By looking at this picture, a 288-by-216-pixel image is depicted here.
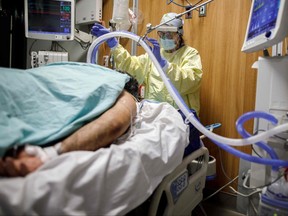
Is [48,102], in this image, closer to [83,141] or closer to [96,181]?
[83,141]

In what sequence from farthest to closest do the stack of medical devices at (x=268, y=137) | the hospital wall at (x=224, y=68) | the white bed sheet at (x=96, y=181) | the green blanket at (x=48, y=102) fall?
the hospital wall at (x=224, y=68), the stack of medical devices at (x=268, y=137), the green blanket at (x=48, y=102), the white bed sheet at (x=96, y=181)

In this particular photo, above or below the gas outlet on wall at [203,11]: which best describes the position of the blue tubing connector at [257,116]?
below

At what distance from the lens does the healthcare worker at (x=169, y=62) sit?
1.62 metres

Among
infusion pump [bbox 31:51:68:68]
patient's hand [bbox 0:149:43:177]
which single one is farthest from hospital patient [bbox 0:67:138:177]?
infusion pump [bbox 31:51:68:68]

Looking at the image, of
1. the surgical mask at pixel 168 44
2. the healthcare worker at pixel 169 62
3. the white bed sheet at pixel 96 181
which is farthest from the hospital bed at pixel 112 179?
the surgical mask at pixel 168 44

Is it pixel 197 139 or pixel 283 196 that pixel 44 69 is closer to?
pixel 197 139

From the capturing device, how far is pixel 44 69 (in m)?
0.93

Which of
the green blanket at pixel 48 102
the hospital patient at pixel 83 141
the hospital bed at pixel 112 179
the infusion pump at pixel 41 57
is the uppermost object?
the infusion pump at pixel 41 57

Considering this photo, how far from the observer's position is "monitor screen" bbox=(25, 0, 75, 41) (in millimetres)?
2229

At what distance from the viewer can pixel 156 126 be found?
36.7 inches

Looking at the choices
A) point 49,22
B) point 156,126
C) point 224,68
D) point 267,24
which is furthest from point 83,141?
point 49,22

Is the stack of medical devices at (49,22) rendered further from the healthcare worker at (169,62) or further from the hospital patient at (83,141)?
the hospital patient at (83,141)

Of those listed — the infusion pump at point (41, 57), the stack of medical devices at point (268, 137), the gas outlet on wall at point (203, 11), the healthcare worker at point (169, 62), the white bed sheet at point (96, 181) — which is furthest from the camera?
the infusion pump at point (41, 57)

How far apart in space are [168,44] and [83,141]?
1.32 m
